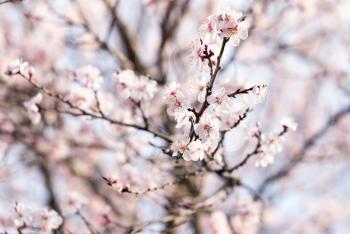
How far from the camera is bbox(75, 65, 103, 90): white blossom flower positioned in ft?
11.2

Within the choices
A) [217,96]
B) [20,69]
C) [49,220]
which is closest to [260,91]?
[217,96]

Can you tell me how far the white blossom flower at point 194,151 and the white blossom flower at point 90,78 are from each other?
43.7 inches

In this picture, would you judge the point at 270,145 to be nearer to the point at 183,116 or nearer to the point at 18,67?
the point at 183,116

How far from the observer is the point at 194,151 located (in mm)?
2555

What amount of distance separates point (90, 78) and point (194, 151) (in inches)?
47.7

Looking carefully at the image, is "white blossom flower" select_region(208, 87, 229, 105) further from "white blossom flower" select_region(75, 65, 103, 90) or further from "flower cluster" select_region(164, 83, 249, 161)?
"white blossom flower" select_region(75, 65, 103, 90)

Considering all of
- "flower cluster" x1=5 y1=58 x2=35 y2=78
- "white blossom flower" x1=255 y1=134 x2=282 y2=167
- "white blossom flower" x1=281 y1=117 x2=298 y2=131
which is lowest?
"white blossom flower" x1=255 y1=134 x2=282 y2=167

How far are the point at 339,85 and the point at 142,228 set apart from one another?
377cm

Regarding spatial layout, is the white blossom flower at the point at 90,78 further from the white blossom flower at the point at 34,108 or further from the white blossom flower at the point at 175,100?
the white blossom flower at the point at 175,100

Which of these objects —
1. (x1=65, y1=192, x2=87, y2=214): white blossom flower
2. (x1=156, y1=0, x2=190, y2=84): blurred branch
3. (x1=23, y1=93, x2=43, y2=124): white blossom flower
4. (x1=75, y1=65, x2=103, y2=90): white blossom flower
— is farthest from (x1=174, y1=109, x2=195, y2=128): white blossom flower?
(x1=156, y1=0, x2=190, y2=84): blurred branch

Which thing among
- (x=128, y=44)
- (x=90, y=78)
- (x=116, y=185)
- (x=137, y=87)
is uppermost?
(x=128, y=44)

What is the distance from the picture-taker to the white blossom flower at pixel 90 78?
3.43 meters

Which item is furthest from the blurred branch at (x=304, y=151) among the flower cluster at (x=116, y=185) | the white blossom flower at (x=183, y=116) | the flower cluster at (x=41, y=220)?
the white blossom flower at (x=183, y=116)

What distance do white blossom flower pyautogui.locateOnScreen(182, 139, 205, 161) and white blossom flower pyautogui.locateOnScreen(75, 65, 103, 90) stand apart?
3.64 feet
